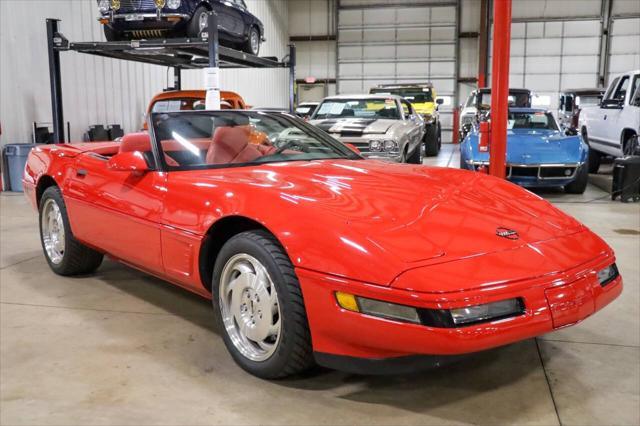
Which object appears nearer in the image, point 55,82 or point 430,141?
point 55,82

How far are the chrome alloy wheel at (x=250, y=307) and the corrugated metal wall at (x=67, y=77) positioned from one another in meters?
8.14

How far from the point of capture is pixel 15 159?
8.98 meters

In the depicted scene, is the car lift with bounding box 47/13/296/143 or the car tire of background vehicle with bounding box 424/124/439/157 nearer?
the car lift with bounding box 47/13/296/143

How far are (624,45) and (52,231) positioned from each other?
75.7ft

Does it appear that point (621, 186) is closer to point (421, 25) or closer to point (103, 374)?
point (103, 374)

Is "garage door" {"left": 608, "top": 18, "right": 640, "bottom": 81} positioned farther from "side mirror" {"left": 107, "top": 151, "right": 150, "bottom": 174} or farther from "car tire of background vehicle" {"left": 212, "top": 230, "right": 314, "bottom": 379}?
"car tire of background vehicle" {"left": 212, "top": 230, "right": 314, "bottom": 379}

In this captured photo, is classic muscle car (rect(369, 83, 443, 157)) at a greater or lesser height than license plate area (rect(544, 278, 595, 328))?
greater

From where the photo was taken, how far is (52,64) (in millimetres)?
7402

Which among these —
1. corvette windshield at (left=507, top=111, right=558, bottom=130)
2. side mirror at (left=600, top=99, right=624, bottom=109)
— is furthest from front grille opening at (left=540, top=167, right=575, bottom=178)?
side mirror at (left=600, top=99, right=624, bottom=109)

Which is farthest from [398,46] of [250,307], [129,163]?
[250,307]

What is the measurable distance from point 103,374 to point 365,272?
134 centimetres

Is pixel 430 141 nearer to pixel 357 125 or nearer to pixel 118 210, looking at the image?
pixel 357 125

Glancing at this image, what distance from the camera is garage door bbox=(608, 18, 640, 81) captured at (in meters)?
21.7

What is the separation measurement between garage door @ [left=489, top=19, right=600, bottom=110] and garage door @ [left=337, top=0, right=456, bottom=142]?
2.58m
